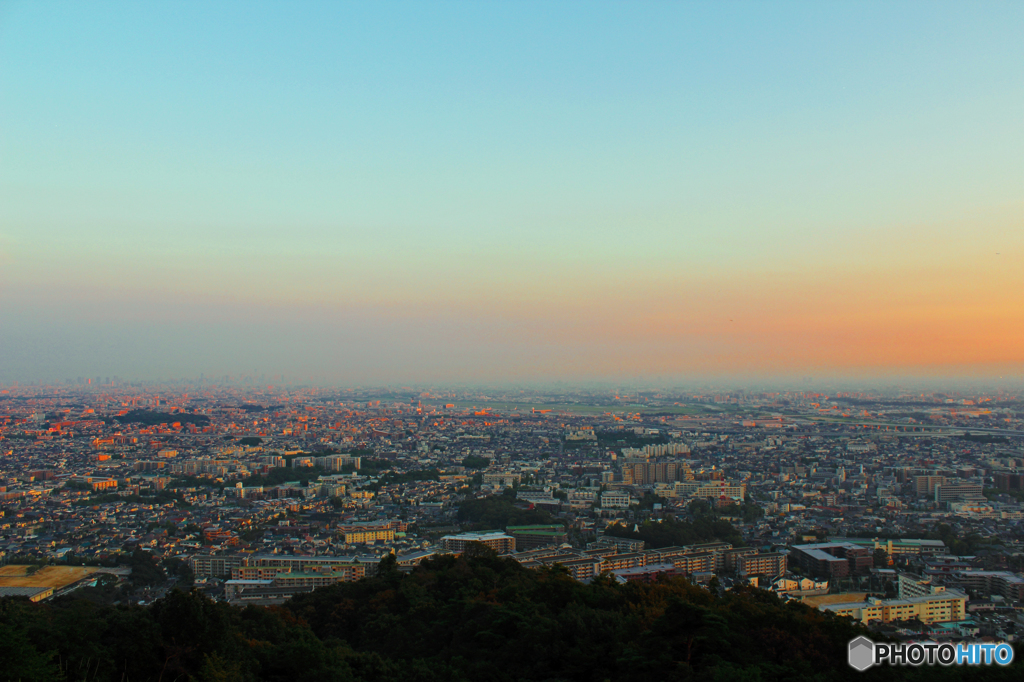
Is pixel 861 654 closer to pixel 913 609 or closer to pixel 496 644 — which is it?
pixel 496 644

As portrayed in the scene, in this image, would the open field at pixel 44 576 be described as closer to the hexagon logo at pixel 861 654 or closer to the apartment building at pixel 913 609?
the hexagon logo at pixel 861 654

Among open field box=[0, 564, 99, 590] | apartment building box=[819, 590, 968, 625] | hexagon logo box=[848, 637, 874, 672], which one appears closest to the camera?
hexagon logo box=[848, 637, 874, 672]

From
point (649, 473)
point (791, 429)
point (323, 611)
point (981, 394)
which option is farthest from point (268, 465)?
point (981, 394)

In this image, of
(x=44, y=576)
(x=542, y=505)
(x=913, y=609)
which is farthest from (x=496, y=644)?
(x=542, y=505)

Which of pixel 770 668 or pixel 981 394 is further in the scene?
pixel 981 394

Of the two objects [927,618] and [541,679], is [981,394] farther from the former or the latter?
[541,679]

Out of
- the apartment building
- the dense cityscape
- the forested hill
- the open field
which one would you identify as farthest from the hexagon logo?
the open field

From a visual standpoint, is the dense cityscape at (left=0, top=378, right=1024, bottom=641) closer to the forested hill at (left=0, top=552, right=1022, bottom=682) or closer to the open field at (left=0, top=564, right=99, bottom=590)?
the open field at (left=0, top=564, right=99, bottom=590)
